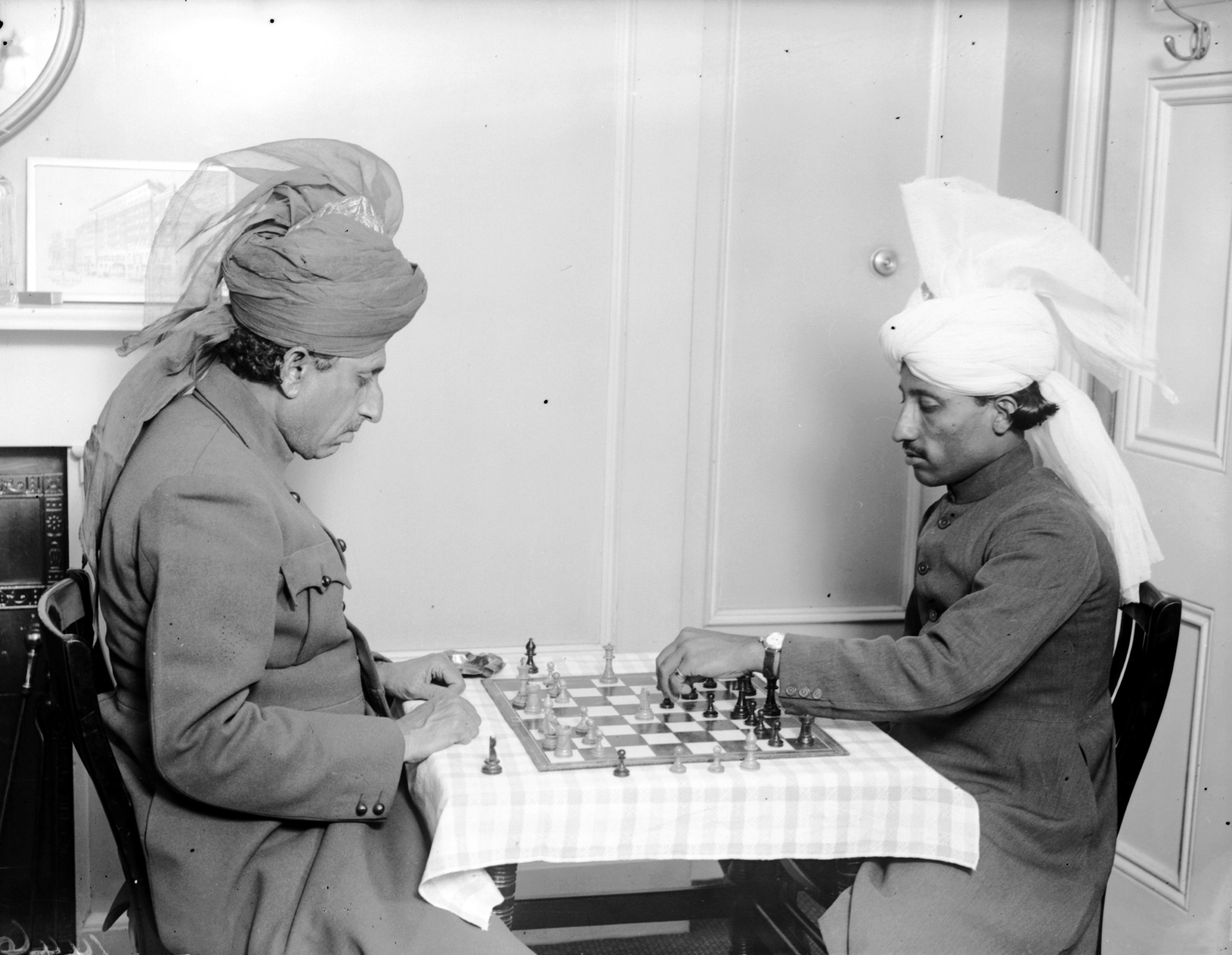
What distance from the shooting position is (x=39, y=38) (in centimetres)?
313

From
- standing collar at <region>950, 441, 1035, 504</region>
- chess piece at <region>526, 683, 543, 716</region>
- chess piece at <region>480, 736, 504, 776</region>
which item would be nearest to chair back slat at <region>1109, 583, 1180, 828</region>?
standing collar at <region>950, 441, 1035, 504</region>

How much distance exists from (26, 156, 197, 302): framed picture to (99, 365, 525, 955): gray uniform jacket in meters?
1.09

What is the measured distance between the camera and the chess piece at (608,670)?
2641 mm

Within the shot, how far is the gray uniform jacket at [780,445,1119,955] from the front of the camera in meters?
2.28

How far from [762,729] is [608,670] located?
1.39 ft

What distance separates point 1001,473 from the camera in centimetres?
261

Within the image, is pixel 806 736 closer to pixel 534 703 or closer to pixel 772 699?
pixel 772 699

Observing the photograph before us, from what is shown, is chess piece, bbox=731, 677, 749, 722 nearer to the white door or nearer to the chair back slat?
the chair back slat

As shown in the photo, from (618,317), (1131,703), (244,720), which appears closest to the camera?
(244,720)

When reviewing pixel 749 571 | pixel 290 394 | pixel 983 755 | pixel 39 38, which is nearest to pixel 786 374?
pixel 749 571

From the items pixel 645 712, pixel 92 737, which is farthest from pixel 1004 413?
pixel 92 737

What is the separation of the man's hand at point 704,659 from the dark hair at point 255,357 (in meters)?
0.83

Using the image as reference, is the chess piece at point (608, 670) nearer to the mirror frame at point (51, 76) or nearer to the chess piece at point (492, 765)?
the chess piece at point (492, 765)

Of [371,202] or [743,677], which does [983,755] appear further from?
[371,202]
